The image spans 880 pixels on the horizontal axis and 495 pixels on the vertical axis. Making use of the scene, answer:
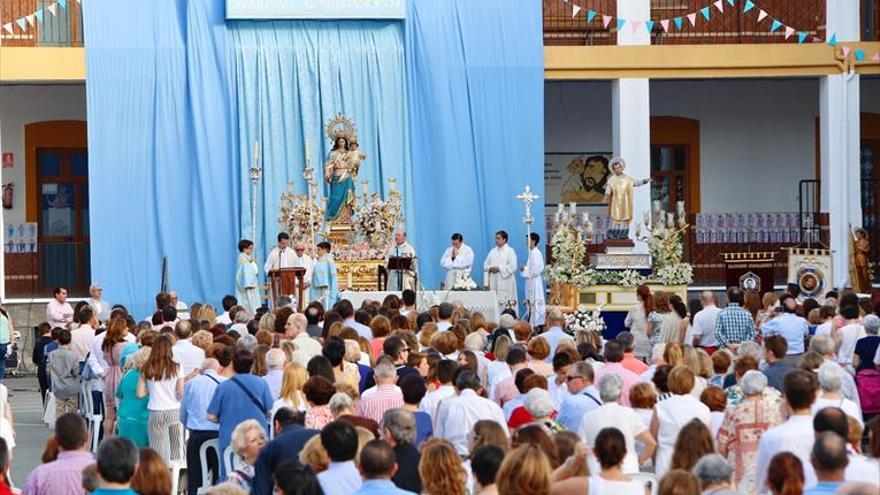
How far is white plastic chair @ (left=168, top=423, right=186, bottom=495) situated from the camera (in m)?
12.5

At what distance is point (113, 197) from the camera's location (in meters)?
25.1

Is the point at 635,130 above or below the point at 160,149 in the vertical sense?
above

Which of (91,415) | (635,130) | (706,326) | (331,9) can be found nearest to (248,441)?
(91,415)

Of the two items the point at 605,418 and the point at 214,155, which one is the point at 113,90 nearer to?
the point at 214,155

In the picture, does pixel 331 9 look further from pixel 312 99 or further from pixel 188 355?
pixel 188 355

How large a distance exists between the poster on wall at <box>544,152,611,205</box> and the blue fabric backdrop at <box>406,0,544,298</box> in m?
3.42

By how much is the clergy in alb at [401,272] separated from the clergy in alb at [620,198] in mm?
2978

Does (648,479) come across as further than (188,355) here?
No

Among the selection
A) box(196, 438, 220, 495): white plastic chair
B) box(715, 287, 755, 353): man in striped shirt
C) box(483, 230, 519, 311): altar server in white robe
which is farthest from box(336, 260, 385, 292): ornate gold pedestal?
box(196, 438, 220, 495): white plastic chair

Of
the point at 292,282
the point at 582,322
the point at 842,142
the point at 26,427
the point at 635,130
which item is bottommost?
the point at 26,427

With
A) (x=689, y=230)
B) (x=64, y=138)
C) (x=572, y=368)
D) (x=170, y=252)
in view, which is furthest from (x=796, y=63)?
(x=572, y=368)

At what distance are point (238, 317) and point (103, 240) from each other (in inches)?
371

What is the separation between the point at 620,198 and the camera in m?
25.1

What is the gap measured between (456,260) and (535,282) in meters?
1.15
